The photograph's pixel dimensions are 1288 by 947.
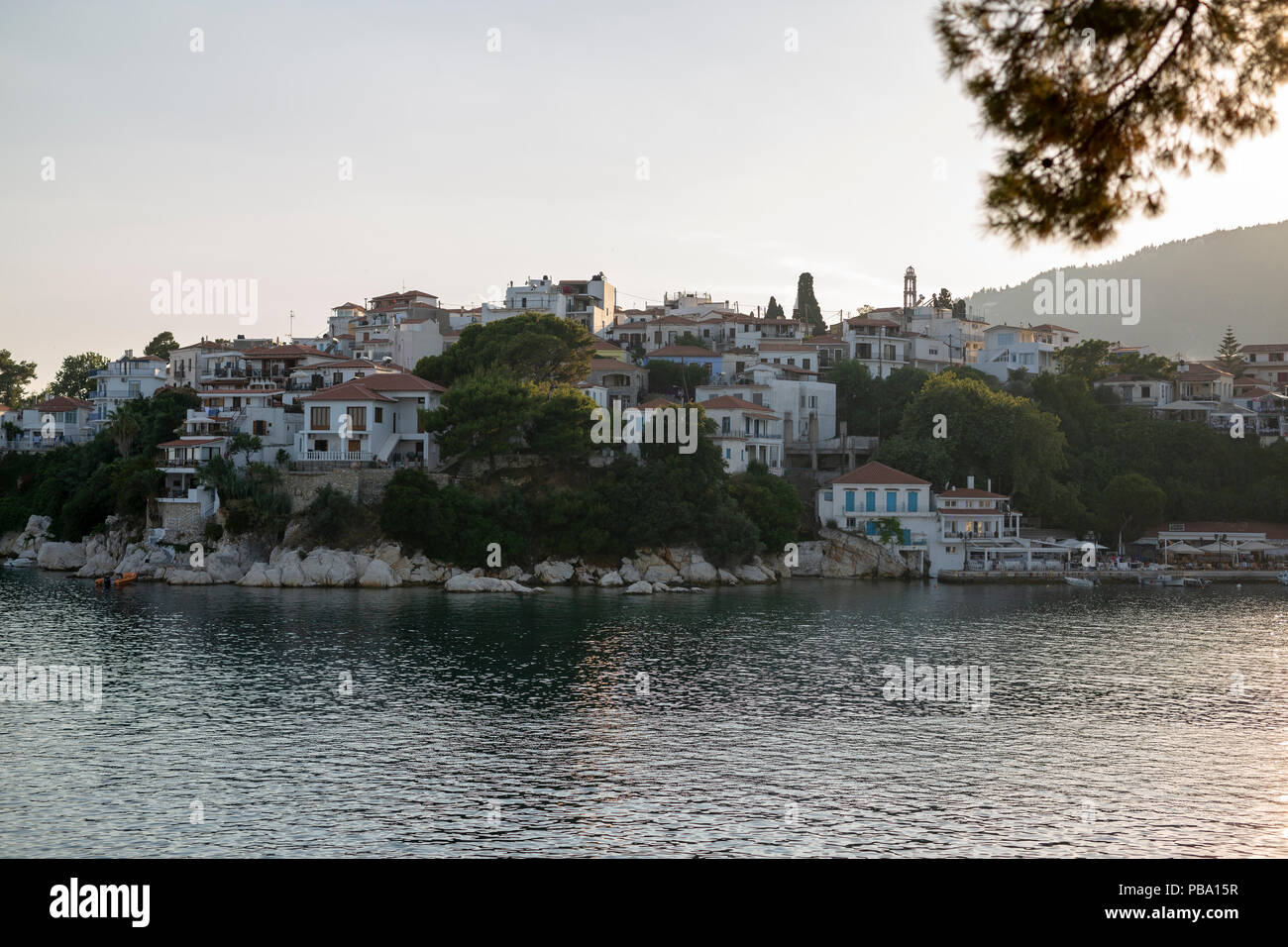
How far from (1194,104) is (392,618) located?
3766 centimetres

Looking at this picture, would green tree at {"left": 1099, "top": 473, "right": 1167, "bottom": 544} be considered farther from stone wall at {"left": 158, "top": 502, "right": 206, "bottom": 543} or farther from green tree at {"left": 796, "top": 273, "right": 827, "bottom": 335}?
stone wall at {"left": 158, "top": 502, "right": 206, "bottom": 543}

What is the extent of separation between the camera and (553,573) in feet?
182

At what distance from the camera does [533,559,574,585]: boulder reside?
2175 inches

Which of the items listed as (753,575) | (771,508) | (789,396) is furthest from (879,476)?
(789,396)

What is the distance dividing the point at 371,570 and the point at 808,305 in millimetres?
59018

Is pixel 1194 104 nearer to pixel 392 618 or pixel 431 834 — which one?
pixel 431 834

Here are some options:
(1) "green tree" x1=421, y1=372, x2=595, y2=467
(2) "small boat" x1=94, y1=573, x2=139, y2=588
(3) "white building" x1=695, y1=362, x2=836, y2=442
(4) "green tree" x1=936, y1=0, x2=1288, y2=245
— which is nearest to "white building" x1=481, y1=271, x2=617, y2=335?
(3) "white building" x1=695, y1=362, x2=836, y2=442

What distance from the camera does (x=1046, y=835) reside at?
1933 cm

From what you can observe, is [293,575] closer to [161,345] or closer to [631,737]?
[631,737]

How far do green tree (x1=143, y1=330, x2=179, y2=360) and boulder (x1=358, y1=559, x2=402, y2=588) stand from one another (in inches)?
2264

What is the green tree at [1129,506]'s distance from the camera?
66562mm

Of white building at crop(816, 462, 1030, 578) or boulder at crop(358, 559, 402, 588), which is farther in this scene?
white building at crop(816, 462, 1030, 578)
